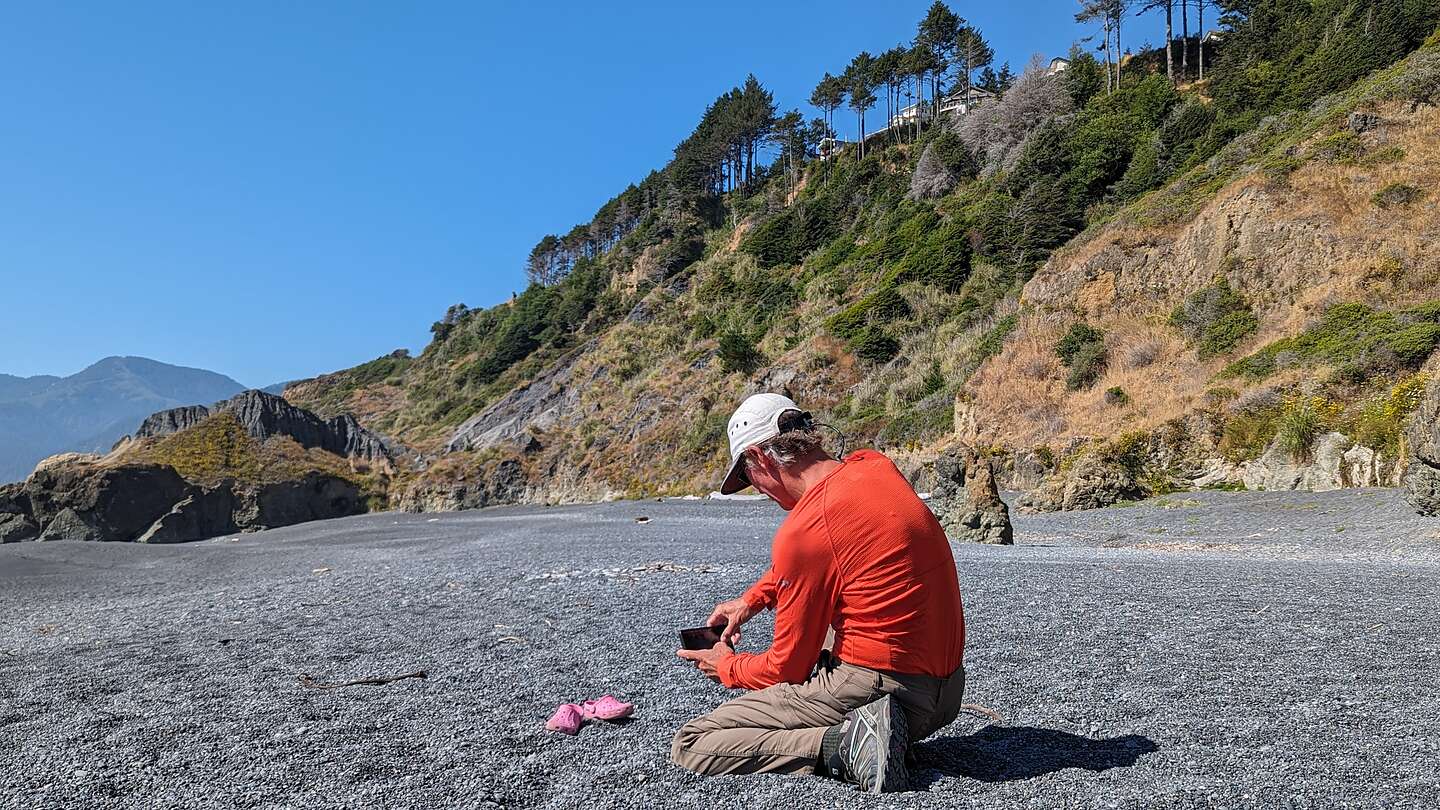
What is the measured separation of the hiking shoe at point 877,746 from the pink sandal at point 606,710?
1.19 m

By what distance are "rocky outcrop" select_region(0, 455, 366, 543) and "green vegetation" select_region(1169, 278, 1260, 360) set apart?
1102 inches

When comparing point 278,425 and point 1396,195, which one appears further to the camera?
point 278,425

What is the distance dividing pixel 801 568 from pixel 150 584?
33.1 ft

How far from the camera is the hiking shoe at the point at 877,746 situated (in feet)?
8.75

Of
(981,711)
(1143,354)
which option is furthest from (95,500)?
(1143,354)

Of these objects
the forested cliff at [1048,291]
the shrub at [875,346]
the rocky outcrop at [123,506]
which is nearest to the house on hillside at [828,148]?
the forested cliff at [1048,291]

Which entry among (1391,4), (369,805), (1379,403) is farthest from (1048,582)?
(1391,4)

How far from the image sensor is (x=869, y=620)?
8.82 ft

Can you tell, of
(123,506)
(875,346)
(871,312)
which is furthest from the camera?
(871,312)

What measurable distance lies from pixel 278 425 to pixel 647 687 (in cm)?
3590

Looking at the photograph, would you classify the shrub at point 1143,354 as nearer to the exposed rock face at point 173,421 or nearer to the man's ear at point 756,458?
the man's ear at point 756,458

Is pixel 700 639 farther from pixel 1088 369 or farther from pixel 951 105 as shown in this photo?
pixel 951 105

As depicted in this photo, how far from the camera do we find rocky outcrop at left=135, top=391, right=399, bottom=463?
33562 millimetres

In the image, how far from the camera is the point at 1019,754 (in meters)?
3.09
